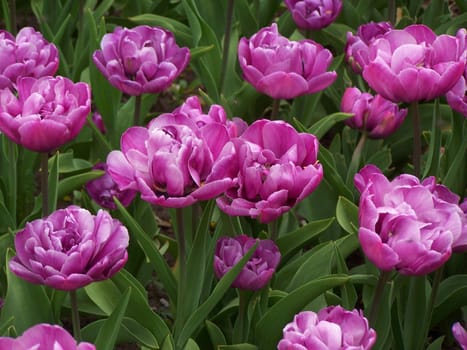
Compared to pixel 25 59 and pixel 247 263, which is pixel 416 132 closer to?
pixel 247 263

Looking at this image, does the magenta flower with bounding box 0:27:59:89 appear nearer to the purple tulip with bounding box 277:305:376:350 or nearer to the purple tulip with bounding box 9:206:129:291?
the purple tulip with bounding box 9:206:129:291

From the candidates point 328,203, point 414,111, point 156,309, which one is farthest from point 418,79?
point 156,309

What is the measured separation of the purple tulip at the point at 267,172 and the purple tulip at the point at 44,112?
0.29 metres

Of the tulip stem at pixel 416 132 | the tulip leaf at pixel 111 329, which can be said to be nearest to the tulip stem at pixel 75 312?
the tulip leaf at pixel 111 329

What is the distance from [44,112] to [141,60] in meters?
0.36

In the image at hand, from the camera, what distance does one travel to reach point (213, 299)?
1.42 m

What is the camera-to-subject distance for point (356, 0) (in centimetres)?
290

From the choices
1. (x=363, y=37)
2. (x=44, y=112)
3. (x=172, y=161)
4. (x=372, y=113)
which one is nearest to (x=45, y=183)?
(x=44, y=112)

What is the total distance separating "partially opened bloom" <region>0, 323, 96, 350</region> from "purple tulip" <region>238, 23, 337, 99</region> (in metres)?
0.73

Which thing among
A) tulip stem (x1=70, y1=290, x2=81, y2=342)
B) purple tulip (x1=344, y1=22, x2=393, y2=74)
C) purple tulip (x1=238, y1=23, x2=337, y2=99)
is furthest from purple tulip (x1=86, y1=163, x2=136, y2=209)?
purple tulip (x1=344, y1=22, x2=393, y2=74)

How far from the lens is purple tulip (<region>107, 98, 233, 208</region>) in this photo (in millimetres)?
1205

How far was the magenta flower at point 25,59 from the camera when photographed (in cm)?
173

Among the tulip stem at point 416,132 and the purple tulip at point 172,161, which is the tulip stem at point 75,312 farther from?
the tulip stem at point 416,132

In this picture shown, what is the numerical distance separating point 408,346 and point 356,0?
4.82 feet
